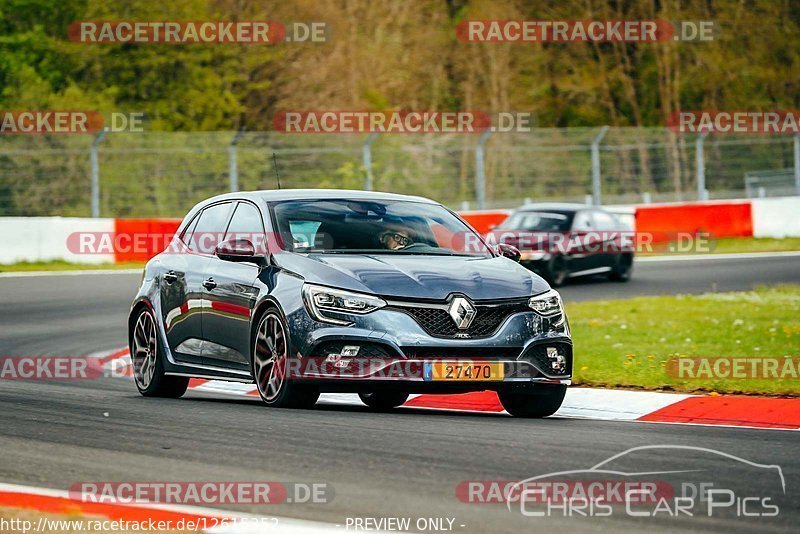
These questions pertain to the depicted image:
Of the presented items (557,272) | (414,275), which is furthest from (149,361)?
(557,272)

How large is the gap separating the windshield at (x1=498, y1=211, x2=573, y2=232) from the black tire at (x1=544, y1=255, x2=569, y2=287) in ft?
2.05

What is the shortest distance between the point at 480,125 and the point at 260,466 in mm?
39673

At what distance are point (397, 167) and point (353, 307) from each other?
23.7 meters

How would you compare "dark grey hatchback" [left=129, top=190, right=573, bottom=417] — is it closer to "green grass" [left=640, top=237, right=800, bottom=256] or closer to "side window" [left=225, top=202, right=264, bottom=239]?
"side window" [left=225, top=202, right=264, bottom=239]

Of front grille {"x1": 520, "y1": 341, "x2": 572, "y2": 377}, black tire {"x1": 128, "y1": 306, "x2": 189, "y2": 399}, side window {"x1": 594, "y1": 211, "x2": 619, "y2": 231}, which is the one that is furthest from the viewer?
side window {"x1": 594, "y1": 211, "x2": 619, "y2": 231}

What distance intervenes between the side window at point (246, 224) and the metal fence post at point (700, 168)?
25.0 m

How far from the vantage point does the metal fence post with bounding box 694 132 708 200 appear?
34969mm

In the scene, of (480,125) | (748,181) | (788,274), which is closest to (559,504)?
(788,274)

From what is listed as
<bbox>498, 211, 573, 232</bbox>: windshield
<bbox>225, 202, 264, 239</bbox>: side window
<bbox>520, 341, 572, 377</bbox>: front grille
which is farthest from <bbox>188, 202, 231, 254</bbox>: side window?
<bbox>498, 211, 573, 232</bbox>: windshield

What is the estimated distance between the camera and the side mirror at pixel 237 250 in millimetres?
10492

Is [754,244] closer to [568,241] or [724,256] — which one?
[724,256]

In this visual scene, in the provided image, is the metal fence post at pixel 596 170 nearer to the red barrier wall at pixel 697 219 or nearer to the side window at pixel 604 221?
the red barrier wall at pixel 697 219

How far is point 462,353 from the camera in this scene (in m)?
9.66

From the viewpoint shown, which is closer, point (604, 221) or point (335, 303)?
point (335, 303)
